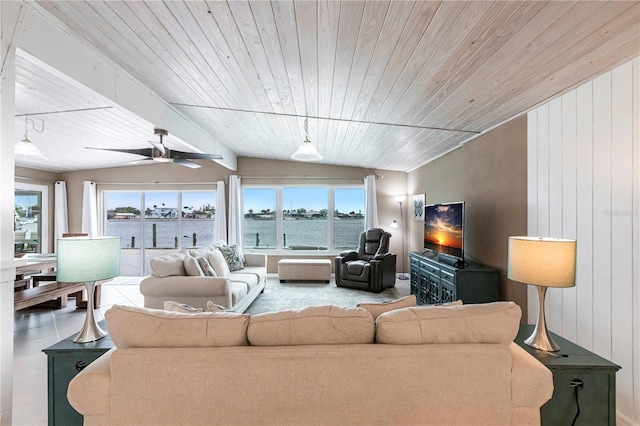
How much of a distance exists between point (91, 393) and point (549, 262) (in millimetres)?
2313

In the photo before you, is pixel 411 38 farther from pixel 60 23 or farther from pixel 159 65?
pixel 60 23

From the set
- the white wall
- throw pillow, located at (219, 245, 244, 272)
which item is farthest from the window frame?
the white wall

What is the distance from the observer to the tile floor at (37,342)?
2012 mm

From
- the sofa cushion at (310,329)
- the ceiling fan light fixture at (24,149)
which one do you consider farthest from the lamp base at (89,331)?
the ceiling fan light fixture at (24,149)

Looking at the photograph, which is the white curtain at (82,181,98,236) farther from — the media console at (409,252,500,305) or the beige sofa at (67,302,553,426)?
the media console at (409,252,500,305)

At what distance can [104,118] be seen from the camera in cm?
360

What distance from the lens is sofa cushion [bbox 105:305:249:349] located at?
49.7 inches

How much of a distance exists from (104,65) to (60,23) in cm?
46

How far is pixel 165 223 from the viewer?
667cm

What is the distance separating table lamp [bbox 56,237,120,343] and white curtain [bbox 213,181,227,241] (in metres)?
4.64

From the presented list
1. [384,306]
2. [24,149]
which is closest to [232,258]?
[24,149]

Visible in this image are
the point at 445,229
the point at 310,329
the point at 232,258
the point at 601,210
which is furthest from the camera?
the point at 232,258

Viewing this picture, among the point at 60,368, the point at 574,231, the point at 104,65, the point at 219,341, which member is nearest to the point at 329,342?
the point at 219,341

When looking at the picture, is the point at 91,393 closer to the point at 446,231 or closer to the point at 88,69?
the point at 88,69
